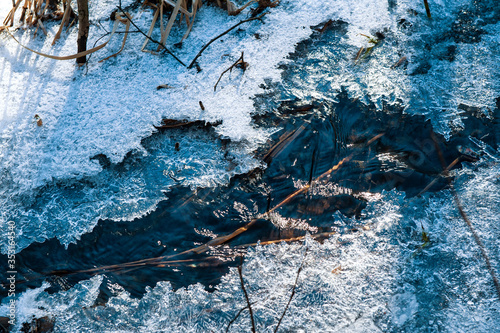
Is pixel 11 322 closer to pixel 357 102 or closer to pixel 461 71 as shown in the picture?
pixel 357 102

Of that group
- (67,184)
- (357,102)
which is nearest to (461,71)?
(357,102)

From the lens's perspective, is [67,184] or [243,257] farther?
[67,184]

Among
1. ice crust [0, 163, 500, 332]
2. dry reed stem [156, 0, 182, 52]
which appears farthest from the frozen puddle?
dry reed stem [156, 0, 182, 52]

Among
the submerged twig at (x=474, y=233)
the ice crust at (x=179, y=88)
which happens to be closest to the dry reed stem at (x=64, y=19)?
the ice crust at (x=179, y=88)

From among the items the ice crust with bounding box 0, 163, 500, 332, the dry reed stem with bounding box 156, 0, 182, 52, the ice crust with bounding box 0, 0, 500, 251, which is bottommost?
the ice crust with bounding box 0, 163, 500, 332

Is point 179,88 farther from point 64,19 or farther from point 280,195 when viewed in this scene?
point 64,19

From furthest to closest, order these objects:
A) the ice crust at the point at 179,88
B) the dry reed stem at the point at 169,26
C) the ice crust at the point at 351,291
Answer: the dry reed stem at the point at 169,26 → the ice crust at the point at 179,88 → the ice crust at the point at 351,291

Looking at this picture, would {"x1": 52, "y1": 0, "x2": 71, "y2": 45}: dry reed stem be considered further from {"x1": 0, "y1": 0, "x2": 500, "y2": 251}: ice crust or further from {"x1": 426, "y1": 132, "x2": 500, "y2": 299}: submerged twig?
{"x1": 426, "y1": 132, "x2": 500, "y2": 299}: submerged twig

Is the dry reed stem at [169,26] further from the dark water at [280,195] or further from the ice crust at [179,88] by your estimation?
the dark water at [280,195]
